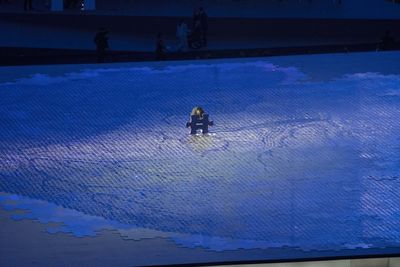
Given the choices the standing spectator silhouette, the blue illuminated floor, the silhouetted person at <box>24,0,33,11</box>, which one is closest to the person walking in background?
the standing spectator silhouette

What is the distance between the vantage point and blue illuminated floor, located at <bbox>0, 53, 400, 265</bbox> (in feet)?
19.1

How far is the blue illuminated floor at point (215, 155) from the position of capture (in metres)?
5.83

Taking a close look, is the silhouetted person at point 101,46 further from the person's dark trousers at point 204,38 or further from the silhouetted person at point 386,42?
the silhouetted person at point 386,42

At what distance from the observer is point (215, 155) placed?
7254 millimetres

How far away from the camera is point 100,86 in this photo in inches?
376

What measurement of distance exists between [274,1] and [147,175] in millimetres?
8118

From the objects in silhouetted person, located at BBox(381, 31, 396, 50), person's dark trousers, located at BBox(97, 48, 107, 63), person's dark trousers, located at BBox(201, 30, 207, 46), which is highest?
silhouetted person, located at BBox(381, 31, 396, 50)

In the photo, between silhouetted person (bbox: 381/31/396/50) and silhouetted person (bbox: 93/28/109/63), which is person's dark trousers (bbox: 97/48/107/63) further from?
silhouetted person (bbox: 381/31/396/50)

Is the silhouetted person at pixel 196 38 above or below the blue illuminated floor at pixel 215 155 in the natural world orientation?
above

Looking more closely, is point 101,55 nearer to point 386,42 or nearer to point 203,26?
point 203,26

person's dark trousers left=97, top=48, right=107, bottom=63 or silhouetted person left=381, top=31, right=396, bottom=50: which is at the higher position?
silhouetted person left=381, top=31, right=396, bottom=50

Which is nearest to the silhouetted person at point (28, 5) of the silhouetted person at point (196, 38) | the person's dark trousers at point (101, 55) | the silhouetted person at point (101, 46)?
the silhouetted person at point (101, 46)

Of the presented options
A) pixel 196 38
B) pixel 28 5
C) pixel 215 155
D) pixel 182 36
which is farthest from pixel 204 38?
pixel 215 155

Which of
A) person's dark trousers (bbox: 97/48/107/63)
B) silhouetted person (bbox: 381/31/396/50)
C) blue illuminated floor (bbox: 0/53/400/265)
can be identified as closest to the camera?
blue illuminated floor (bbox: 0/53/400/265)
